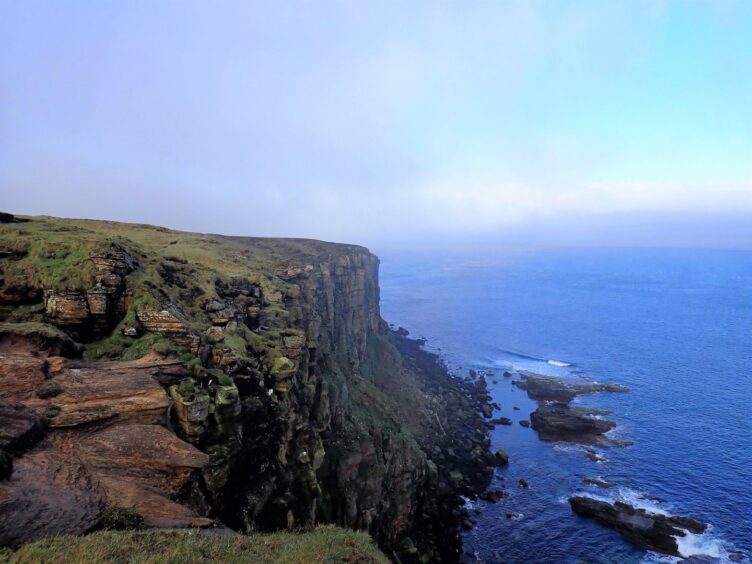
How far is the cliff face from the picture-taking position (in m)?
17.6

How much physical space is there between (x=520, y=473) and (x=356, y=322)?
34.3 metres

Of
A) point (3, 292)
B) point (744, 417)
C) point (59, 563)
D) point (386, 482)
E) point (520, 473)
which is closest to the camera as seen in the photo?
point (59, 563)

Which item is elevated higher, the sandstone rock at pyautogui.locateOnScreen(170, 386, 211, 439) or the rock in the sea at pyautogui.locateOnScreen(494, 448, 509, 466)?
the sandstone rock at pyautogui.locateOnScreen(170, 386, 211, 439)

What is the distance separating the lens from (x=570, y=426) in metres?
69.7

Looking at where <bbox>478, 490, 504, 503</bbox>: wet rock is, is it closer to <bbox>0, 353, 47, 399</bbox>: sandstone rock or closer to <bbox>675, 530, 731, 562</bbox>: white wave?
<bbox>675, 530, 731, 562</bbox>: white wave

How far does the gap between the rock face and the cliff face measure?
15941 mm

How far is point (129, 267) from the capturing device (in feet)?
95.4

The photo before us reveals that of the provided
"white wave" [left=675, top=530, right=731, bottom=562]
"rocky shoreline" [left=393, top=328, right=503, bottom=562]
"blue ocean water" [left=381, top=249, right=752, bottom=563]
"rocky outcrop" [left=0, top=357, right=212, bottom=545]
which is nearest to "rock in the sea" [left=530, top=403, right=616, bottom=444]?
"blue ocean water" [left=381, top=249, right=752, bottom=563]

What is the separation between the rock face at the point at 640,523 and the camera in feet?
144

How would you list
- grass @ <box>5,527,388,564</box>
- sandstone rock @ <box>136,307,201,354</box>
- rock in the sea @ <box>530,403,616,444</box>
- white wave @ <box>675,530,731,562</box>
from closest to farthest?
grass @ <box>5,527,388,564</box>
sandstone rock @ <box>136,307,201,354</box>
white wave @ <box>675,530,731,562</box>
rock in the sea @ <box>530,403,616,444</box>

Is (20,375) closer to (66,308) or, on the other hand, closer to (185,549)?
(66,308)

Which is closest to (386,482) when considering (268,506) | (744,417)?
(268,506)

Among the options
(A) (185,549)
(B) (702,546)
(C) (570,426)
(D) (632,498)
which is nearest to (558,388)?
(C) (570,426)

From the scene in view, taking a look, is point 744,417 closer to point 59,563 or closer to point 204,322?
point 204,322
